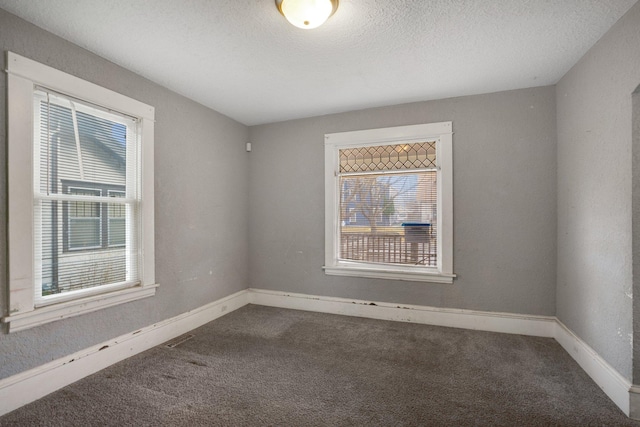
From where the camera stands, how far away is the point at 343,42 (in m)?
2.27

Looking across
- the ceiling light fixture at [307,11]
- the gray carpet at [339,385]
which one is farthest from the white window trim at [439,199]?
the ceiling light fixture at [307,11]

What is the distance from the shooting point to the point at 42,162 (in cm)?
215

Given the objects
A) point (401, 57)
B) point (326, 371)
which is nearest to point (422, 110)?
point (401, 57)

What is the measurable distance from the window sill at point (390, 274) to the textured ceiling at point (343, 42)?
1.99 m

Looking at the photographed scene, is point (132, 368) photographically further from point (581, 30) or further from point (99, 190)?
point (581, 30)

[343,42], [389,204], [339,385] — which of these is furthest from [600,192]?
[339,385]

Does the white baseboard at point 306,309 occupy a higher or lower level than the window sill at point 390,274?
lower

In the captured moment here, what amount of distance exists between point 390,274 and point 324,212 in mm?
1126

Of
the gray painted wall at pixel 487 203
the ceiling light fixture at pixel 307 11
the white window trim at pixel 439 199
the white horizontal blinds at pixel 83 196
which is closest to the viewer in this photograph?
the ceiling light fixture at pixel 307 11

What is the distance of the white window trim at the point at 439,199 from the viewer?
132 inches

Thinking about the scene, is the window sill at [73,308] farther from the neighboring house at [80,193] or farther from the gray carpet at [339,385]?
the gray carpet at [339,385]

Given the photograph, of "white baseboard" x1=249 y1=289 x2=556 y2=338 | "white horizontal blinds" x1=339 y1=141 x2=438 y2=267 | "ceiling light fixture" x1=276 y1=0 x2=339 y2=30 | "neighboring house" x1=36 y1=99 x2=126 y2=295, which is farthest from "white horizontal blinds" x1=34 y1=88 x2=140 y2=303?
"white horizontal blinds" x1=339 y1=141 x2=438 y2=267

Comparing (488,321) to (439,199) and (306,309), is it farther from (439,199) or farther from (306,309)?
(306,309)

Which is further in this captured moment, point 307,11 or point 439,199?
point 439,199
